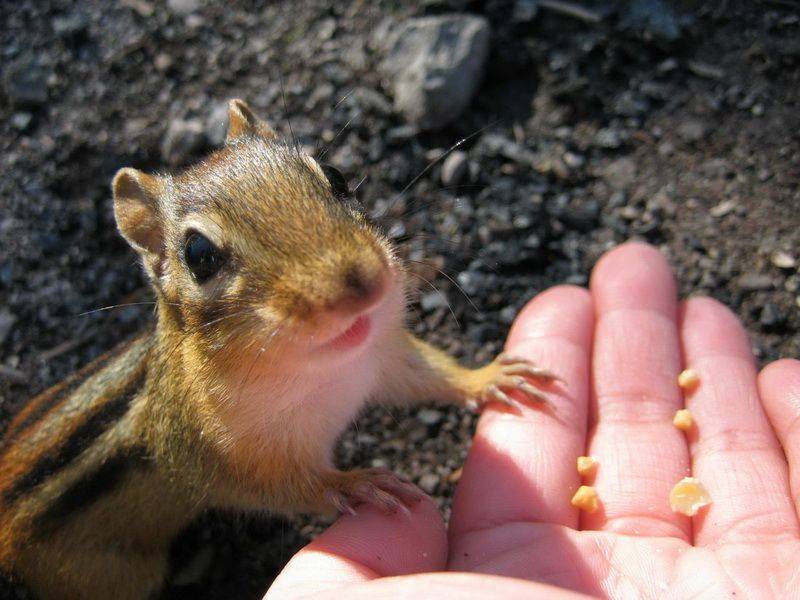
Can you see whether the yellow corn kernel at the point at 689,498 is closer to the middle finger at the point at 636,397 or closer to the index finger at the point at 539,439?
the middle finger at the point at 636,397

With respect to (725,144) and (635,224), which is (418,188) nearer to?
(635,224)

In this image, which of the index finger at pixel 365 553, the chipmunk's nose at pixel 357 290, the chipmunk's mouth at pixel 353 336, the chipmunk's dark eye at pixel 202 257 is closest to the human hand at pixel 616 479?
the index finger at pixel 365 553

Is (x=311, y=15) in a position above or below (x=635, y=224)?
above

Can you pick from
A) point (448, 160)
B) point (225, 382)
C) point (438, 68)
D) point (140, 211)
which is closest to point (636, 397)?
point (225, 382)

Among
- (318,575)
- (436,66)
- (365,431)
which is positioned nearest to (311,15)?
(436,66)

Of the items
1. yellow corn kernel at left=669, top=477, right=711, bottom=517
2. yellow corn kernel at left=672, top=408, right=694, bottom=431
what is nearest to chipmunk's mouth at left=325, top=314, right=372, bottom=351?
yellow corn kernel at left=669, top=477, right=711, bottom=517

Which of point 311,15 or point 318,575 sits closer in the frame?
point 318,575
